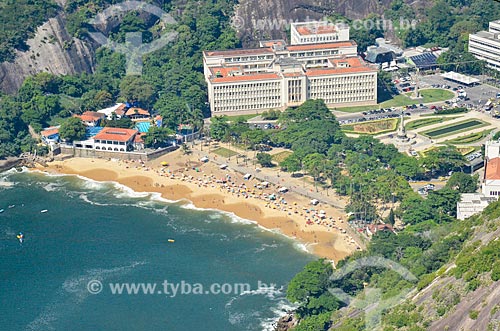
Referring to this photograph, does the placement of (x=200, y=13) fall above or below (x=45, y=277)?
above

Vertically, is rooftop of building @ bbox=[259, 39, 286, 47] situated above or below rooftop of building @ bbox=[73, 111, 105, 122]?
above

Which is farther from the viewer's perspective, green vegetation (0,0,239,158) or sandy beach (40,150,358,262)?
green vegetation (0,0,239,158)

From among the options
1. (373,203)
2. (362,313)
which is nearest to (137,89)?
(373,203)

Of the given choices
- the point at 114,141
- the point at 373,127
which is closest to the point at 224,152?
the point at 114,141

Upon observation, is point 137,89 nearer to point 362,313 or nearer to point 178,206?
point 178,206

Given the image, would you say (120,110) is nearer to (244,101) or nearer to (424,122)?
(244,101)

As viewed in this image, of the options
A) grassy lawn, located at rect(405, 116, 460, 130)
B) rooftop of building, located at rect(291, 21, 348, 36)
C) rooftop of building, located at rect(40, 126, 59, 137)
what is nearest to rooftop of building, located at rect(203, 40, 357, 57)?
rooftop of building, located at rect(291, 21, 348, 36)

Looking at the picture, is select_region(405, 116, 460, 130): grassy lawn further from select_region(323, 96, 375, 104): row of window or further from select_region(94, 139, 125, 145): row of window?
select_region(94, 139, 125, 145): row of window
